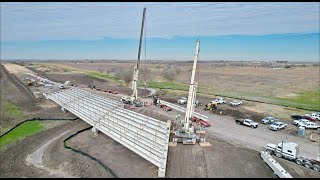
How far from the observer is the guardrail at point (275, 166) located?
79.4 feet

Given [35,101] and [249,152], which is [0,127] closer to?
[35,101]

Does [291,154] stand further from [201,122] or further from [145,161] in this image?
[145,161]

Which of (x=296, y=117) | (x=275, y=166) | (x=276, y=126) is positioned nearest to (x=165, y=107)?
(x=276, y=126)

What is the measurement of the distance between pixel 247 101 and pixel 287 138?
26113 millimetres

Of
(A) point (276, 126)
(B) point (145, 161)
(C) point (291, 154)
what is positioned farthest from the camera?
(A) point (276, 126)

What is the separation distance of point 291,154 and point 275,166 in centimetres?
433

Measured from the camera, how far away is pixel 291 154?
2898 centimetres

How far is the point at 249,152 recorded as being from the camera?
3139 centimetres

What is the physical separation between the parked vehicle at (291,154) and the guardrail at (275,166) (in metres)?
2.20

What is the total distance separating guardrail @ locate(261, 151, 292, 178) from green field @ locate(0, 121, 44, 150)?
1213 inches

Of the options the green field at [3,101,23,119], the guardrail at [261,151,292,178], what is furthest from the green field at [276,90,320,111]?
the green field at [3,101,23,119]

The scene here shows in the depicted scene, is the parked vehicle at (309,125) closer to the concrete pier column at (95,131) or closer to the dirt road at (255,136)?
the dirt road at (255,136)

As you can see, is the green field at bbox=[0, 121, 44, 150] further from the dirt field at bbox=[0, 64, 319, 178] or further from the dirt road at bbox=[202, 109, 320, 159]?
the dirt road at bbox=[202, 109, 320, 159]

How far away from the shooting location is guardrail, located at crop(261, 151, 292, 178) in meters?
24.2
